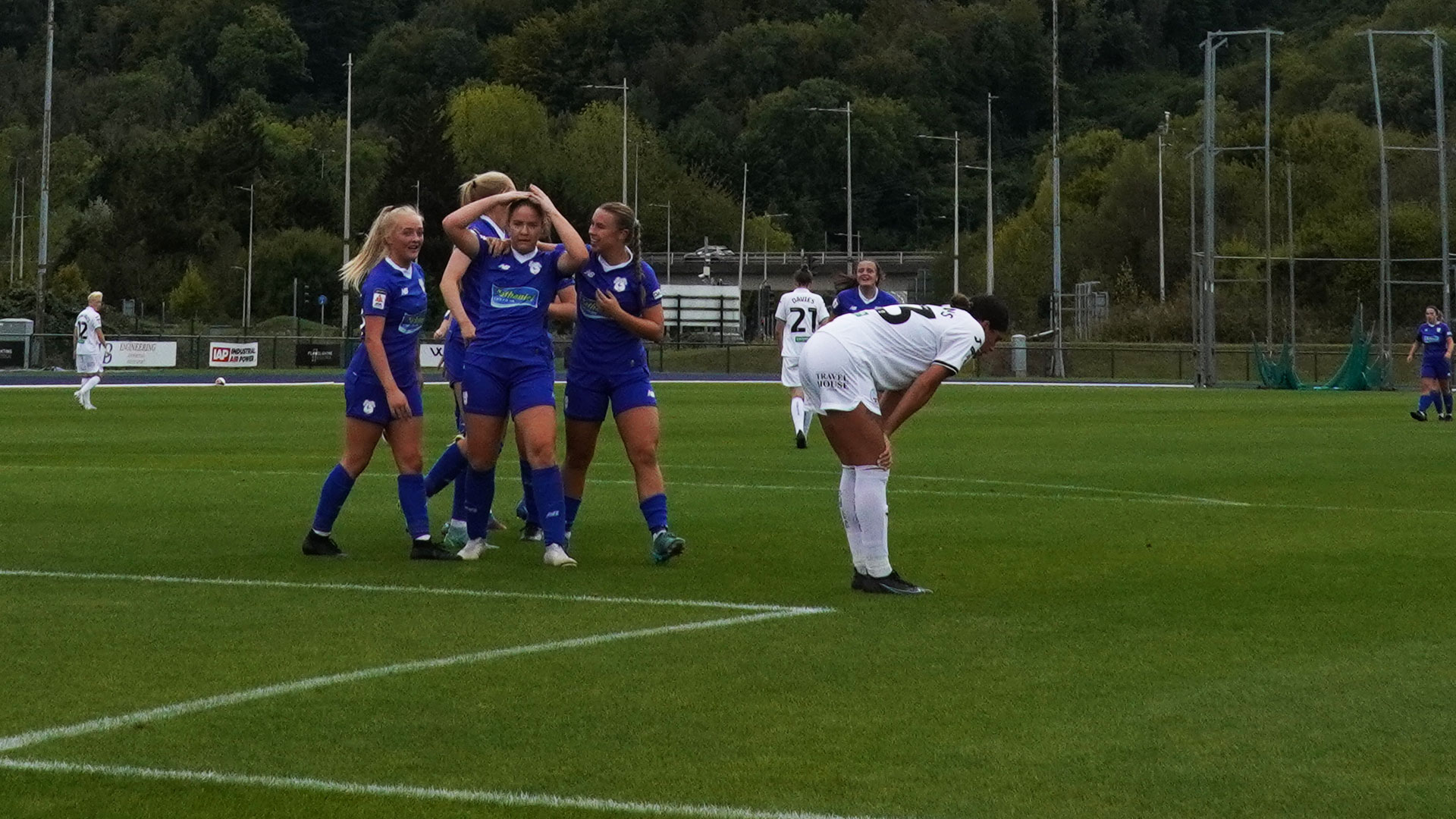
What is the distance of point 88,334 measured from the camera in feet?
125

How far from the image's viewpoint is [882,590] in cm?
1058

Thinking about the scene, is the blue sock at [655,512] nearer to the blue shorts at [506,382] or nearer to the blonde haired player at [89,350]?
the blue shorts at [506,382]

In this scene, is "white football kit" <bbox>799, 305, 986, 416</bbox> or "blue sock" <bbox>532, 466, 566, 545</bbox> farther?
"blue sock" <bbox>532, 466, 566, 545</bbox>

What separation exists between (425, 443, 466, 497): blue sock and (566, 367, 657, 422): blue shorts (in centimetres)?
132

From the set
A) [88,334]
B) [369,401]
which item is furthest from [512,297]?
[88,334]

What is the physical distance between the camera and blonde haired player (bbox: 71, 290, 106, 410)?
36.9 metres

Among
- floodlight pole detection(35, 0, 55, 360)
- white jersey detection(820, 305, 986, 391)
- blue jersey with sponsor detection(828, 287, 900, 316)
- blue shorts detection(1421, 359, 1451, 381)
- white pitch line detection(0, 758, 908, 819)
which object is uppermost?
floodlight pole detection(35, 0, 55, 360)

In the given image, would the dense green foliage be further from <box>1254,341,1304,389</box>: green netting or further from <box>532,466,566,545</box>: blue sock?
<box>532,466,566,545</box>: blue sock

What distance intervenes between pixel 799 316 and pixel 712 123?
14053 centimetres

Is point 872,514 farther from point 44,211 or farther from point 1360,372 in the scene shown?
point 44,211

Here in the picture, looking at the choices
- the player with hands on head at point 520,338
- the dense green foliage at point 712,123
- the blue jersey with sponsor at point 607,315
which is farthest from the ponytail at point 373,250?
the dense green foliage at point 712,123

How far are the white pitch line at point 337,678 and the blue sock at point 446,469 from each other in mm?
3855

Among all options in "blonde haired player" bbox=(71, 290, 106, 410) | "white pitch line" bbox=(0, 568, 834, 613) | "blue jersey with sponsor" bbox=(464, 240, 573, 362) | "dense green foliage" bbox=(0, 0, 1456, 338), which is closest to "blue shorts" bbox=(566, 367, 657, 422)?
"blue jersey with sponsor" bbox=(464, 240, 573, 362)

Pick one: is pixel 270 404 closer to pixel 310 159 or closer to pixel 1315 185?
pixel 1315 185
